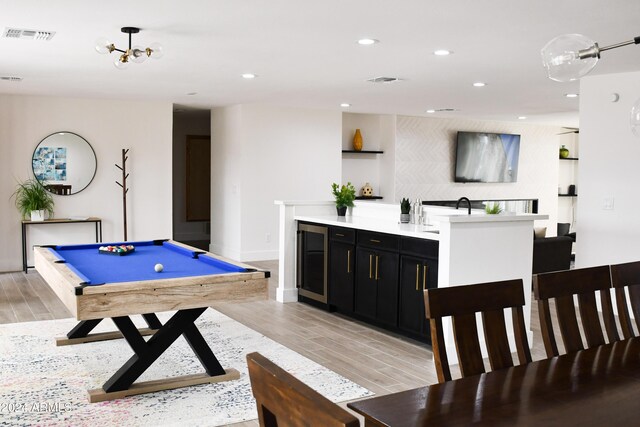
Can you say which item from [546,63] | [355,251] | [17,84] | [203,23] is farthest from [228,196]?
[546,63]

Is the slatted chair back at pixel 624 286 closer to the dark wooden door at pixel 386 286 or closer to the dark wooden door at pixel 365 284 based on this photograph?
the dark wooden door at pixel 386 286

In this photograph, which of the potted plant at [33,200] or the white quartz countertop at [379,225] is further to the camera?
the potted plant at [33,200]

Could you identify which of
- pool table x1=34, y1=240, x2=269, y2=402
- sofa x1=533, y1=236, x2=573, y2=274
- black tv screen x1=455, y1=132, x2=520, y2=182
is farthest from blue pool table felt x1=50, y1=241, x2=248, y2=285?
black tv screen x1=455, y1=132, x2=520, y2=182

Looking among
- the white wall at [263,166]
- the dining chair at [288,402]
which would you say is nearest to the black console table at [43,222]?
the white wall at [263,166]

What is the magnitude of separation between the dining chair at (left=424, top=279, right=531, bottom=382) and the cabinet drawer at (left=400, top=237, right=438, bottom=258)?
2472 mm

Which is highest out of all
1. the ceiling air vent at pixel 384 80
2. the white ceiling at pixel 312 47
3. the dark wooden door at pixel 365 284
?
the ceiling air vent at pixel 384 80

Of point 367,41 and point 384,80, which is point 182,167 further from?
point 367,41

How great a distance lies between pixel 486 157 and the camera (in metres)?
11.8

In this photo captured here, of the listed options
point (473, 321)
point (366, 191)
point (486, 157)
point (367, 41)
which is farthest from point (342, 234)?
point (486, 157)

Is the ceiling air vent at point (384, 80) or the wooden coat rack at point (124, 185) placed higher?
the ceiling air vent at point (384, 80)

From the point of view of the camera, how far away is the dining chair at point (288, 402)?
41.4 inches

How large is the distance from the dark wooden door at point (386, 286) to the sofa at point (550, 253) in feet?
7.99

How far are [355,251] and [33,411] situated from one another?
2935mm

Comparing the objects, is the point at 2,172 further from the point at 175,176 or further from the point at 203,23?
the point at 203,23
